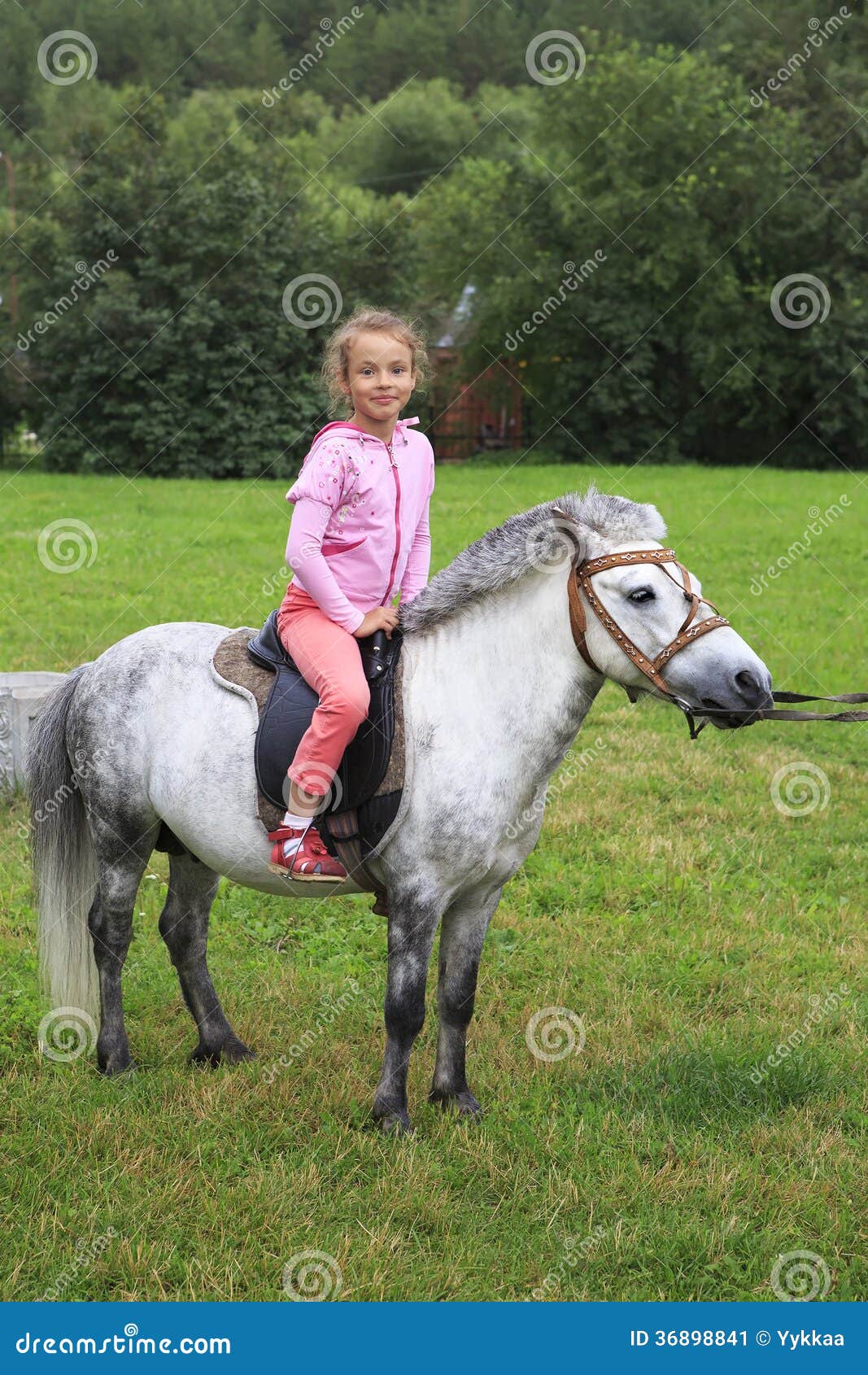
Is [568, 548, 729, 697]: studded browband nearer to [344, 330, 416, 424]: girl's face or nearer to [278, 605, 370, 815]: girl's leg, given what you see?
[278, 605, 370, 815]: girl's leg

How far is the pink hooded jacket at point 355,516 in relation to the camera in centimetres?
367

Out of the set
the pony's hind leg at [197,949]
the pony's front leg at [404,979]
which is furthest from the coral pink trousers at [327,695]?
the pony's hind leg at [197,949]

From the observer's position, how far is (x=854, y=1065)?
15.6 feet

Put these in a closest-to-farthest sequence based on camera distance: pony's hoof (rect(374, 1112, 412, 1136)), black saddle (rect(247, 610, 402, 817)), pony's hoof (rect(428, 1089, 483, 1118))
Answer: black saddle (rect(247, 610, 402, 817))
pony's hoof (rect(374, 1112, 412, 1136))
pony's hoof (rect(428, 1089, 483, 1118))

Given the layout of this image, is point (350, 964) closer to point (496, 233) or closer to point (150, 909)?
point (150, 909)

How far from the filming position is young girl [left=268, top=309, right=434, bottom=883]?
3.67m

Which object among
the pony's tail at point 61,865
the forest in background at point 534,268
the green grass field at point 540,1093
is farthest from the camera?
the forest in background at point 534,268

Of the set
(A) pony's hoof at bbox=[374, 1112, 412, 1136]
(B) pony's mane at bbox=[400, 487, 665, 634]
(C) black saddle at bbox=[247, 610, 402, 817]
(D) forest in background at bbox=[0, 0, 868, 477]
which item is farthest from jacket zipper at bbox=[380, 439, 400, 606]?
(D) forest in background at bbox=[0, 0, 868, 477]

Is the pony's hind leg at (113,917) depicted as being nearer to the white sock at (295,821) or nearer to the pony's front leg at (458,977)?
the white sock at (295,821)

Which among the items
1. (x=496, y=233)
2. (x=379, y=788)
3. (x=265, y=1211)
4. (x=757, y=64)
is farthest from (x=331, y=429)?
(x=757, y=64)

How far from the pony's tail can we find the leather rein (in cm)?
198

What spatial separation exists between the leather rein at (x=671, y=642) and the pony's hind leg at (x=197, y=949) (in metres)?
1.94

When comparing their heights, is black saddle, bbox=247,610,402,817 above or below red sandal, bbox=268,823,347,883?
above

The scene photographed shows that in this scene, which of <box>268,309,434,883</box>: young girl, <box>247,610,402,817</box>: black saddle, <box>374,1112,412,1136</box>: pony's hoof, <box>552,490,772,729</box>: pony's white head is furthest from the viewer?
<box>374,1112,412,1136</box>: pony's hoof
